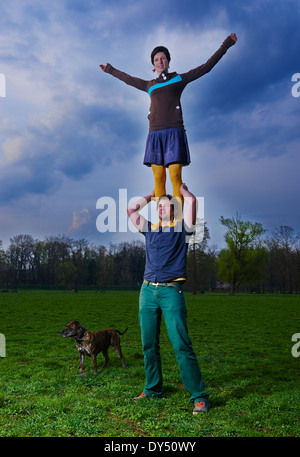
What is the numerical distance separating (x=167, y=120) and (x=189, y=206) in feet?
3.93

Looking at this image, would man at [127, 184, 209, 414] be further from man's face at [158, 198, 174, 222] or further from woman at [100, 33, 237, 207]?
woman at [100, 33, 237, 207]

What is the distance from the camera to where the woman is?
486 cm

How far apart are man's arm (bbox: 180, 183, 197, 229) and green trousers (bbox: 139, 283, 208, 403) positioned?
35.4 inches

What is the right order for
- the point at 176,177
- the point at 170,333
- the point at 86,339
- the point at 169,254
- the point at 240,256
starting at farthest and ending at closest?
the point at 240,256, the point at 86,339, the point at 169,254, the point at 170,333, the point at 176,177

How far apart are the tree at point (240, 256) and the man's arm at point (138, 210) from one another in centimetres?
4789

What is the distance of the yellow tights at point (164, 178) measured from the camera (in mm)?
4836

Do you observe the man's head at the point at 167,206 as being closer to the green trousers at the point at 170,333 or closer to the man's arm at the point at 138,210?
the man's arm at the point at 138,210

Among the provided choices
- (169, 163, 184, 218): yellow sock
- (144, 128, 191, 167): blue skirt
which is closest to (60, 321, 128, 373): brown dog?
(169, 163, 184, 218): yellow sock

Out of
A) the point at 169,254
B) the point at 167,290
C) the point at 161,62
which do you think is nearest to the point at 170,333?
the point at 167,290

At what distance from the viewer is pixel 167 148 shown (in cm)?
488

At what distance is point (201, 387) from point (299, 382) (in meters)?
2.84

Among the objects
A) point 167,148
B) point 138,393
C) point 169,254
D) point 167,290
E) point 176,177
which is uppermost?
point 167,148

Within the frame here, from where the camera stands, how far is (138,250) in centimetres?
8206

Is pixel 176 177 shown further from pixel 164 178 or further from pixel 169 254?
pixel 169 254
